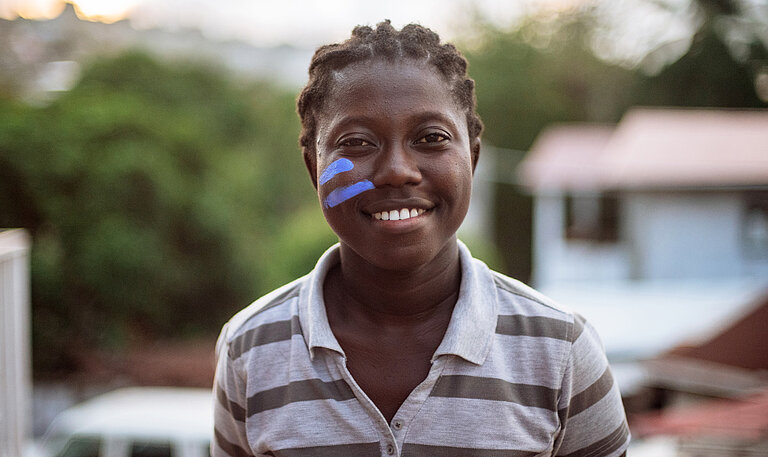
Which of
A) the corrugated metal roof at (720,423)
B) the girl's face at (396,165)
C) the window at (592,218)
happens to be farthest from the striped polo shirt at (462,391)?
the window at (592,218)

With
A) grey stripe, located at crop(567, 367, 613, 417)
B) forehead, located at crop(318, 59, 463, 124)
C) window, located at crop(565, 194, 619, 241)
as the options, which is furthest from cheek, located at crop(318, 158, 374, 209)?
window, located at crop(565, 194, 619, 241)

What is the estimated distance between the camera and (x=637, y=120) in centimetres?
1193

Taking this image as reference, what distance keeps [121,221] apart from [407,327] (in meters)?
6.32

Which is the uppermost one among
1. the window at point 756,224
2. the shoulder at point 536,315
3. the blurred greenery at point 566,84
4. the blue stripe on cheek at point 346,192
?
the blurred greenery at point 566,84

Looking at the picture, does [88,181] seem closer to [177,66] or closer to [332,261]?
[177,66]

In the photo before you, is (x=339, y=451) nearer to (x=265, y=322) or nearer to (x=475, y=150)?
(x=265, y=322)

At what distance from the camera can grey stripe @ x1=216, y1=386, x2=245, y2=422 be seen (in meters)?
1.65

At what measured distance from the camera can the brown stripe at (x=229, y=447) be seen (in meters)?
1.72

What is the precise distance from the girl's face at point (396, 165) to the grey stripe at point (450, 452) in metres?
0.35

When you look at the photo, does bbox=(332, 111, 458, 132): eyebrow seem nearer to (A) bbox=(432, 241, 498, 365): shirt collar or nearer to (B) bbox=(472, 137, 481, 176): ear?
(B) bbox=(472, 137, 481, 176): ear

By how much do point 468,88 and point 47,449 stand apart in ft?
14.3

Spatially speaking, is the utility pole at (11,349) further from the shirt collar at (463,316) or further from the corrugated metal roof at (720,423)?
the corrugated metal roof at (720,423)

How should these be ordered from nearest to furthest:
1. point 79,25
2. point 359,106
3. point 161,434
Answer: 1. point 359,106
2. point 161,434
3. point 79,25

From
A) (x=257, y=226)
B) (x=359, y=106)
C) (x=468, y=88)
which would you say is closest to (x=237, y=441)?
(x=359, y=106)
